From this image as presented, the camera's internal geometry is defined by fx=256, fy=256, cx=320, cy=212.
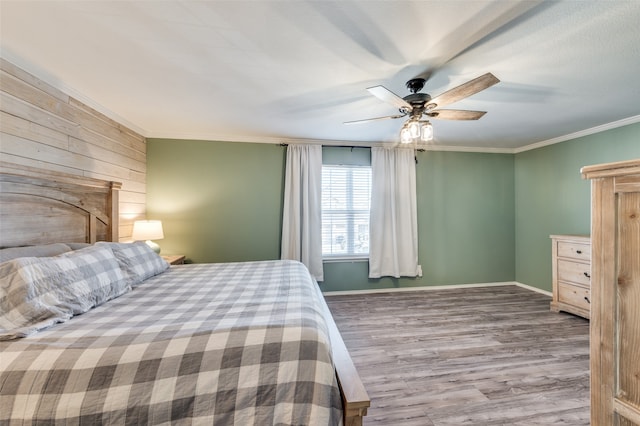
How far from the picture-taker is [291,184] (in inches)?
147

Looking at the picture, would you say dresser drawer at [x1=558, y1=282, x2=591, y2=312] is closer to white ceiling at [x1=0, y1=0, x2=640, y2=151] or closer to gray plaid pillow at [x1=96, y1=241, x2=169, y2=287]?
white ceiling at [x1=0, y1=0, x2=640, y2=151]

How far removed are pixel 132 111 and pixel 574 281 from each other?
17.7 ft

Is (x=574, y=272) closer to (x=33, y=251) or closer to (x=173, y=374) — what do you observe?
(x=173, y=374)

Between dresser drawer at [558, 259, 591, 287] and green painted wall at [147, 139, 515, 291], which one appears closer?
dresser drawer at [558, 259, 591, 287]

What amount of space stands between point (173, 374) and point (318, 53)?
6.31ft

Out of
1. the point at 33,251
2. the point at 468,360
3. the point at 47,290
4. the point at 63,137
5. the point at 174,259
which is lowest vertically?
the point at 468,360

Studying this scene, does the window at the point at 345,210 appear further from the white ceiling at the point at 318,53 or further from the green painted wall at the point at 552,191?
the green painted wall at the point at 552,191

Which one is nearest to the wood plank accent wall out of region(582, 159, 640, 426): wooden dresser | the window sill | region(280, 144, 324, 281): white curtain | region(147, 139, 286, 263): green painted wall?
region(147, 139, 286, 263): green painted wall

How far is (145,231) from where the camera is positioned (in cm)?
293

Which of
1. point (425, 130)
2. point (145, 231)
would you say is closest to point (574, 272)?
point (425, 130)

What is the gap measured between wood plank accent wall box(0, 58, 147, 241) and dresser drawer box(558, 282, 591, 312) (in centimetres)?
529

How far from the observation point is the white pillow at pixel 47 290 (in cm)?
117

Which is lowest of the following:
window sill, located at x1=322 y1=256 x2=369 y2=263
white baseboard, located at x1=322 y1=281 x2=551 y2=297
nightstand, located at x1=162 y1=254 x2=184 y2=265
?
white baseboard, located at x1=322 y1=281 x2=551 y2=297

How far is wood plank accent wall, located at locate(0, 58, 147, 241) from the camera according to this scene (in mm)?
1759
